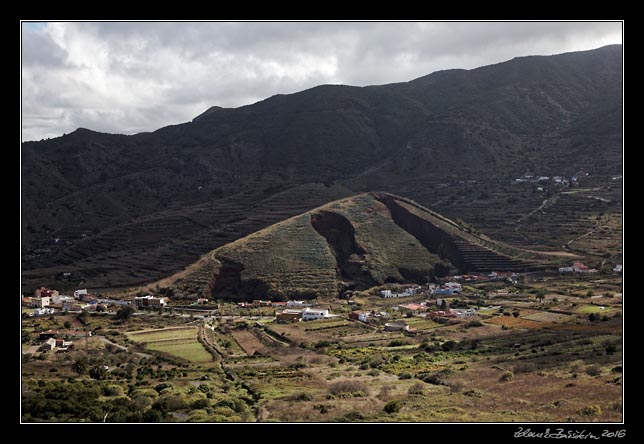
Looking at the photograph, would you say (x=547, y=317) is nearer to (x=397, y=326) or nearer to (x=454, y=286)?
(x=397, y=326)

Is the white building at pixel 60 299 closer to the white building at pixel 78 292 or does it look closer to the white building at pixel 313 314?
the white building at pixel 78 292

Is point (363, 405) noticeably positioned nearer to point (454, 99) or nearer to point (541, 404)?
point (541, 404)

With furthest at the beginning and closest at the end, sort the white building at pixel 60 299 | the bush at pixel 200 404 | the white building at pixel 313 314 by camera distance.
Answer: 1. the white building at pixel 60 299
2. the white building at pixel 313 314
3. the bush at pixel 200 404

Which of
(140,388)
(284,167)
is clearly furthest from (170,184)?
(140,388)

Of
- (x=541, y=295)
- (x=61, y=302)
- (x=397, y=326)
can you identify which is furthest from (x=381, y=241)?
(x=61, y=302)

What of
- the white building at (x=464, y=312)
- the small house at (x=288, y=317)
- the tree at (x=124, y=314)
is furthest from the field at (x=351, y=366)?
the white building at (x=464, y=312)

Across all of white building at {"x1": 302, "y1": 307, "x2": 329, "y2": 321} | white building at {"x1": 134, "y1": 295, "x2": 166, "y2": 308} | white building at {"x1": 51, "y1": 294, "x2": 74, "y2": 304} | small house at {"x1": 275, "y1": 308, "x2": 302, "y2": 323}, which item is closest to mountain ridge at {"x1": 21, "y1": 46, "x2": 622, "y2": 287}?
white building at {"x1": 51, "y1": 294, "x2": 74, "y2": 304}
